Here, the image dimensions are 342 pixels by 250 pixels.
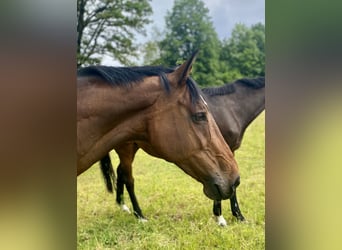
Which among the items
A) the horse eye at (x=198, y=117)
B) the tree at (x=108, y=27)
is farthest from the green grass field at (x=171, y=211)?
the tree at (x=108, y=27)

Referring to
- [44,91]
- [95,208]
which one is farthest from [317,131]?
[44,91]

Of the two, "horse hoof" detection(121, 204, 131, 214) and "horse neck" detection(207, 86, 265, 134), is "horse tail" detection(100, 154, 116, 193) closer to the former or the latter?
"horse hoof" detection(121, 204, 131, 214)

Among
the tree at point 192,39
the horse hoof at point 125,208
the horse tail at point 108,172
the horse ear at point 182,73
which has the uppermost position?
the tree at point 192,39

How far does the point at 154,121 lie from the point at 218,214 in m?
0.63

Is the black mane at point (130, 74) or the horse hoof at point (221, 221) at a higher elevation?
the black mane at point (130, 74)

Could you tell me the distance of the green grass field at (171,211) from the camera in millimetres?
2020

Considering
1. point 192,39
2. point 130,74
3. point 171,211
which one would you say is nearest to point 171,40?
point 192,39

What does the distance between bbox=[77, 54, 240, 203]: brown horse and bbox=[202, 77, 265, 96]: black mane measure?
82mm

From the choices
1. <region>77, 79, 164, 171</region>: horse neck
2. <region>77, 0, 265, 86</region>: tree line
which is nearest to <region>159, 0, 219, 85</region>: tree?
<region>77, 0, 265, 86</region>: tree line

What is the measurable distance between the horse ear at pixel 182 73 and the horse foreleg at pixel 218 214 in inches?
27.5

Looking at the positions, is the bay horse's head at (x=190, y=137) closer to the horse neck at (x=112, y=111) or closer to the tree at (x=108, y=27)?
the horse neck at (x=112, y=111)

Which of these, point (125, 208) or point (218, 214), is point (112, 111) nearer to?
point (125, 208)

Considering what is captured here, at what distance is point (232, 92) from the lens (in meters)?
2.09

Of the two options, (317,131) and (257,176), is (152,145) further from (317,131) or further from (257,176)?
(317,131)
